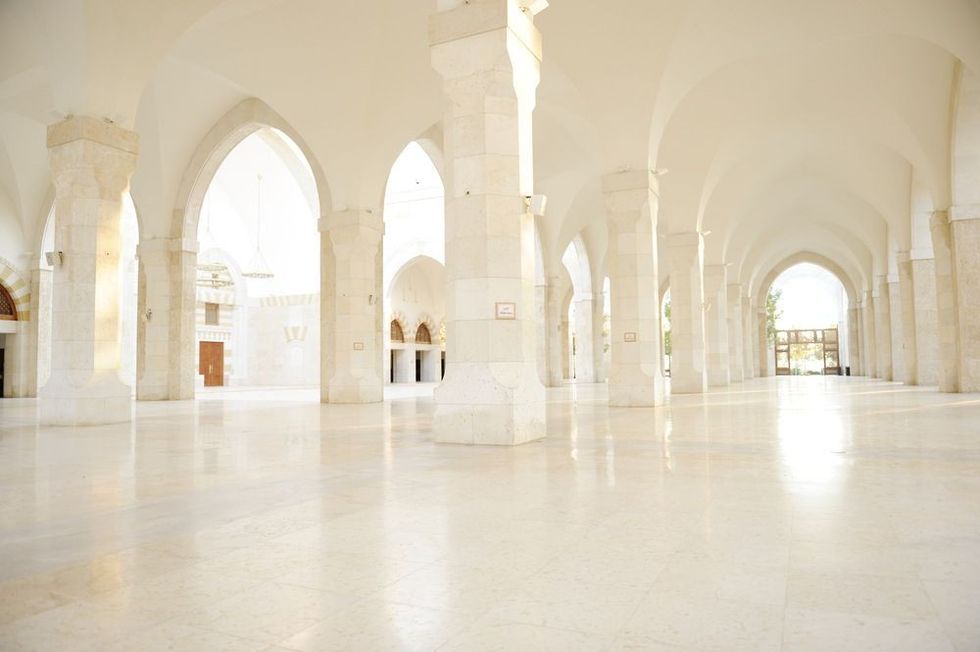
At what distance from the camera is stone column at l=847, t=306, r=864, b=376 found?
42.7m

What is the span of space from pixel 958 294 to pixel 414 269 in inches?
1159

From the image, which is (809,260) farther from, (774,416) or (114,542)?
(114,542)

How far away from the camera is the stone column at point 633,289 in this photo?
47.0 feet

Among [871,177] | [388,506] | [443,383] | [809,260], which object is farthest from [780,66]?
[809,260]

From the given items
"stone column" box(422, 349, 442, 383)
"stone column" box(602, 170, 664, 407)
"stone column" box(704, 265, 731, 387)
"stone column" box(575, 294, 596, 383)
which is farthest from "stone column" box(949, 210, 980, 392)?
"stone column" box(422, 349, 442, 383)

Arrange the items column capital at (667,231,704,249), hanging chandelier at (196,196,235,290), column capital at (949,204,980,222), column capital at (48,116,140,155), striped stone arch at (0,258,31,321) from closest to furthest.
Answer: column capital at (48,116,140,155)
column capital at (949,204,980,222)
column capital at (667,231,704,249)
striped stone arch at (0,258,31,321)
hanging chandelier at (196,196,235,290)

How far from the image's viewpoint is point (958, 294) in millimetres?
15953

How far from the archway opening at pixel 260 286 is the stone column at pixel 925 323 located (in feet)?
84.9

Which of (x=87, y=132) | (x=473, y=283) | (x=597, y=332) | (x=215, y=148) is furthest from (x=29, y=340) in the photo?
(x=597, y=332)

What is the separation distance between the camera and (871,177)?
2273 centimetres

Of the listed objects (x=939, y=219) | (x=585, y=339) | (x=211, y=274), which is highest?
(x=211, y=274)

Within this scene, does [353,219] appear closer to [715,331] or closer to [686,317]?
[686,317]

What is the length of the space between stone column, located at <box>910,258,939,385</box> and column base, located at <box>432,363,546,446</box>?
18546mm

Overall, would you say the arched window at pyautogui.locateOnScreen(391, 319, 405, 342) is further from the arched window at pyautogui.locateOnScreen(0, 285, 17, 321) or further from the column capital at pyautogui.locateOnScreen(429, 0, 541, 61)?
the column capital at pyautogui.locateOnScreen(429, 0, 541, 61)
